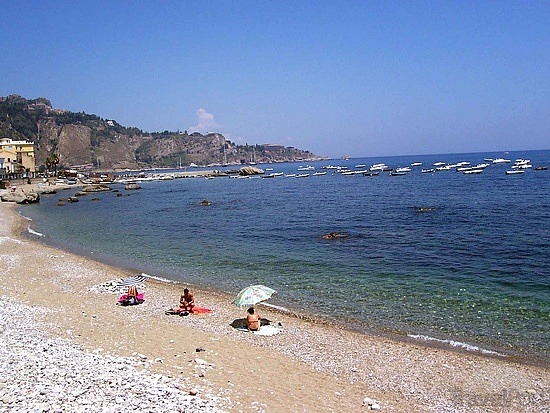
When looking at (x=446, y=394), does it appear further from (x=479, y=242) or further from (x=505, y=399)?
(x=479, y=242)

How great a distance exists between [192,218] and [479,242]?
3200 centimetres

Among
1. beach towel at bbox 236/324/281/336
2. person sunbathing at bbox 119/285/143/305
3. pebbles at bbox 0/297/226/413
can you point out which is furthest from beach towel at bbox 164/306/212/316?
pebbles at bbox 0/297/226/413

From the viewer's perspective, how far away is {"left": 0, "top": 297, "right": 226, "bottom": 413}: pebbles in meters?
9.12

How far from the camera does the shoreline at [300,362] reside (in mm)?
11148

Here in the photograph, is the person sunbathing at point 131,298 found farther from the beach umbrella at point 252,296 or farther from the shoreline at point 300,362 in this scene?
the beach umbrella at point 252,296

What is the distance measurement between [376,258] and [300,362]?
50.5 feet

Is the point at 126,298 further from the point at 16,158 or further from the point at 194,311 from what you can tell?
the point at 16,158

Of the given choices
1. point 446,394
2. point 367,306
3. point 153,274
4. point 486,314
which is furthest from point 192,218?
point 446,394

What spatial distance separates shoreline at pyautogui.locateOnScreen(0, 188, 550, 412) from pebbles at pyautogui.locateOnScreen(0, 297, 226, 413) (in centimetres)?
73

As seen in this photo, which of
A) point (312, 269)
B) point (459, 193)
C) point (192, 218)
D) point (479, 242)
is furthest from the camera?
point (459, 193)

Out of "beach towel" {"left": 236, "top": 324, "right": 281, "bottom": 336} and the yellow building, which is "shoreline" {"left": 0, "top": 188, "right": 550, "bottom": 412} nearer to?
"beach towel" {"left": 236, "top": 324, "right": 281, "bottom": 336}

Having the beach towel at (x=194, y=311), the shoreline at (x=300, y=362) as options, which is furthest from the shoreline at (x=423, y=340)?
the beach towel at (x=194, y=311)

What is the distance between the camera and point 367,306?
19.4 metres

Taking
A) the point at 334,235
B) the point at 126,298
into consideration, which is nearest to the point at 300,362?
the point at 126,298
